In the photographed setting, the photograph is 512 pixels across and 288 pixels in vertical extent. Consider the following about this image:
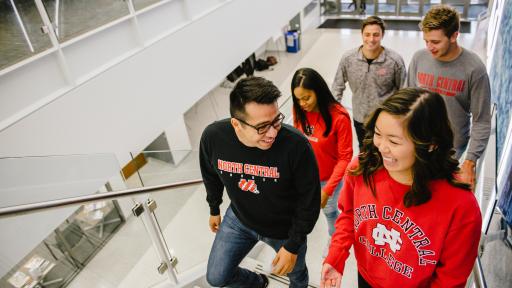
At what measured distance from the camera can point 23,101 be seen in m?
3.37

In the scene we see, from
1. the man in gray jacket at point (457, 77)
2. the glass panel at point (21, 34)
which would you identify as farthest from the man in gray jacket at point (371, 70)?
the glass panel at point (21, 34)

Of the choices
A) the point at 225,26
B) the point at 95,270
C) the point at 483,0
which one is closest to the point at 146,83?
the point at 225,26

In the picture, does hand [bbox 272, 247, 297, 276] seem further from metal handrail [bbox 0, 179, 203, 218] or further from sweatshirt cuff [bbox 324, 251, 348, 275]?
metal handrail [bbox 0, 179, 203, 218]

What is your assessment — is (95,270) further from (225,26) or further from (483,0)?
(483,0)

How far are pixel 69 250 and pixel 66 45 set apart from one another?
325cm

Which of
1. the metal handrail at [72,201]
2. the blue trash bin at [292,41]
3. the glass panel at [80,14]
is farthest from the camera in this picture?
the blue trash bin at [292,41]

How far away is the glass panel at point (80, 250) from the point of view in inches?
108

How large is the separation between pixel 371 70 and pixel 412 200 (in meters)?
1.98

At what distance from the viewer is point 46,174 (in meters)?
2.46

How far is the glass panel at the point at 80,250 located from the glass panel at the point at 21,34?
1.57 metres

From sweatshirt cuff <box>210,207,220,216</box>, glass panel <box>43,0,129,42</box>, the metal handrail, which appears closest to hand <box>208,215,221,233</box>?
sweatshirt cuff <box>210,207,220,216</box>

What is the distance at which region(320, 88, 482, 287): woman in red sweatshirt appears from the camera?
1288 mm

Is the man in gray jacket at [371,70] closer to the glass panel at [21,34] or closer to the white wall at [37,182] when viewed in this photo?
the white wall at [37,182]

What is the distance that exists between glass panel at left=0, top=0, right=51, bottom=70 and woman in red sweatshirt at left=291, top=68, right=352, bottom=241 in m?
2.77
